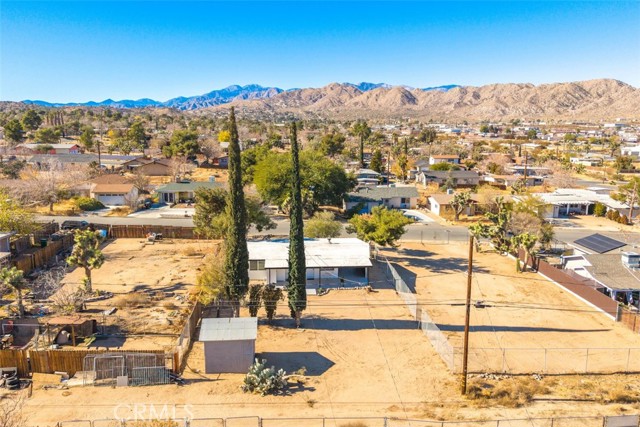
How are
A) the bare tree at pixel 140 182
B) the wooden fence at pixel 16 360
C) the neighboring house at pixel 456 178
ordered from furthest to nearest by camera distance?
the neighboring house at pixel 456 178, the bare tree at pixel 140 182, the wooden fence at pixel 16 360

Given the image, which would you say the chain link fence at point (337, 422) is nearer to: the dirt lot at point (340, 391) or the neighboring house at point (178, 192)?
the dirt lot at point (340, 391)

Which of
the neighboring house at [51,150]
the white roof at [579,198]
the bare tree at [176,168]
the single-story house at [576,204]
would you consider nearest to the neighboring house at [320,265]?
the single-story house at [576,204]

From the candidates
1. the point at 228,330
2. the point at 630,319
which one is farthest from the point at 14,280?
the point at 630,319

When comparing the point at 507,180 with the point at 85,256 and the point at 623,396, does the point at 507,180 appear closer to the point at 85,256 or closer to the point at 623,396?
the point at 623,396

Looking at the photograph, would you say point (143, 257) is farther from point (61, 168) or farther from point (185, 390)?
point (61, 168)

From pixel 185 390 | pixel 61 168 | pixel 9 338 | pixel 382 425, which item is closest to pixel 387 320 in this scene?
pixel 382 425

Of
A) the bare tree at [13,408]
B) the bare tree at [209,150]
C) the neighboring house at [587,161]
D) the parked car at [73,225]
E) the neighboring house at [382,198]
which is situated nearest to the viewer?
the bare tree at [13,408]
